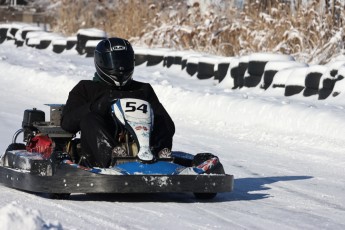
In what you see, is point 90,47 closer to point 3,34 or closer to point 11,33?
point 11,33

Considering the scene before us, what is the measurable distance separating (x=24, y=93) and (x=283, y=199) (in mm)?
8509

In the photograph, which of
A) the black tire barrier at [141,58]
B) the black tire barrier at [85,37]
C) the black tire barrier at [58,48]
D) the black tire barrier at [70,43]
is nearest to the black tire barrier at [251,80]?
the black tire barrier at [141,58]

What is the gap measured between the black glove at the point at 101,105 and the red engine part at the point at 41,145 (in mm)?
486

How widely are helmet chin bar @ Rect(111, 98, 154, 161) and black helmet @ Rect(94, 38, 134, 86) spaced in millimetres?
351

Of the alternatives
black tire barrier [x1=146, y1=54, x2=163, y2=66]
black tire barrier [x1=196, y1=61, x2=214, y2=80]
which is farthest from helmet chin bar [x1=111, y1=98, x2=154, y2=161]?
black tire barrier [x1=146, y1=54, x2=163, y2=66]

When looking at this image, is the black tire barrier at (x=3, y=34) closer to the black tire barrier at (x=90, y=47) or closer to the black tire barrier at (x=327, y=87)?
the black tire barrier at (x=90, y=47)

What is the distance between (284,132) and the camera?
430 inches

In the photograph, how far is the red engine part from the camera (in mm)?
7345

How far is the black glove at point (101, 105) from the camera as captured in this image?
6.97 metres

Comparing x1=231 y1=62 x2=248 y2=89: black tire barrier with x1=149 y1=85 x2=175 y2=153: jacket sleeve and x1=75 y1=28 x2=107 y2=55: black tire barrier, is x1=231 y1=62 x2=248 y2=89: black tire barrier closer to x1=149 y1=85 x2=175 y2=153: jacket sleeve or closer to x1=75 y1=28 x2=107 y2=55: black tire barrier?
x1=75 y1=28 x2=107 y2=55: black tire barrier

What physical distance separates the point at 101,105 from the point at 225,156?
9.26ft

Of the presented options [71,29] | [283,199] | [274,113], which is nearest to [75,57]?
[71,29]

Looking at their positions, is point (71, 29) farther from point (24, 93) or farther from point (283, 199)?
point (283, 199)

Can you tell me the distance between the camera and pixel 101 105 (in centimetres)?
700
